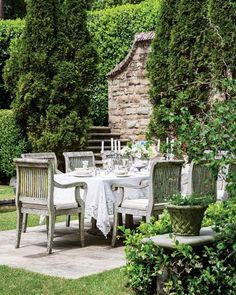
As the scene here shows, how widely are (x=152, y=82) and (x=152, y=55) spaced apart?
500 mm

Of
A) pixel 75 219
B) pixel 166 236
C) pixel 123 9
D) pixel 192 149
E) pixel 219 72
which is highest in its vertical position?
pixel 123 9

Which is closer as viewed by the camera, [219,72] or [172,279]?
[172,279]

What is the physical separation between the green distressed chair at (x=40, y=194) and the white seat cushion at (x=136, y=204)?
0.47 m

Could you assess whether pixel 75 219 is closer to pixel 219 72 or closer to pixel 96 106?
pixel 219 72

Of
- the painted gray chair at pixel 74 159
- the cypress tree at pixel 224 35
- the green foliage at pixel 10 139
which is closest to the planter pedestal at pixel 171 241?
the painted gray chair at pixel 74 159

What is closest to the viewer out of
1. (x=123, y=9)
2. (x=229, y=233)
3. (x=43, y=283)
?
(x=229, y=233)

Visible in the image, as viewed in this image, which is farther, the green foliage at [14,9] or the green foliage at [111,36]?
the green foliage at [14,9]

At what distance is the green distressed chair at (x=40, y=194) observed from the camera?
647 cm

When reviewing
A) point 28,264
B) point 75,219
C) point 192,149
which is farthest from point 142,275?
point 75,219

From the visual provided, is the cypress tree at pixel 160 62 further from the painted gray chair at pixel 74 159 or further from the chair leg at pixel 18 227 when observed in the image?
the chair leg at pixel 18 227

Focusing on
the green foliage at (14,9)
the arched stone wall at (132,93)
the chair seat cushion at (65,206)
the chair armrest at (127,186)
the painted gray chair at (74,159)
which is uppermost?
the green foliage at (14,9)

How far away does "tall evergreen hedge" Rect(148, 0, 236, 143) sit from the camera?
10.8 meters

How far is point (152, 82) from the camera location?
11961mm

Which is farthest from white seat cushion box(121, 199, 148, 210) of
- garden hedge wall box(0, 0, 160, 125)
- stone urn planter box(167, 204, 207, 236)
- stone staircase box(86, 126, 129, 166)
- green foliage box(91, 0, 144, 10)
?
green foliage box(91, 0, 144, 10)
